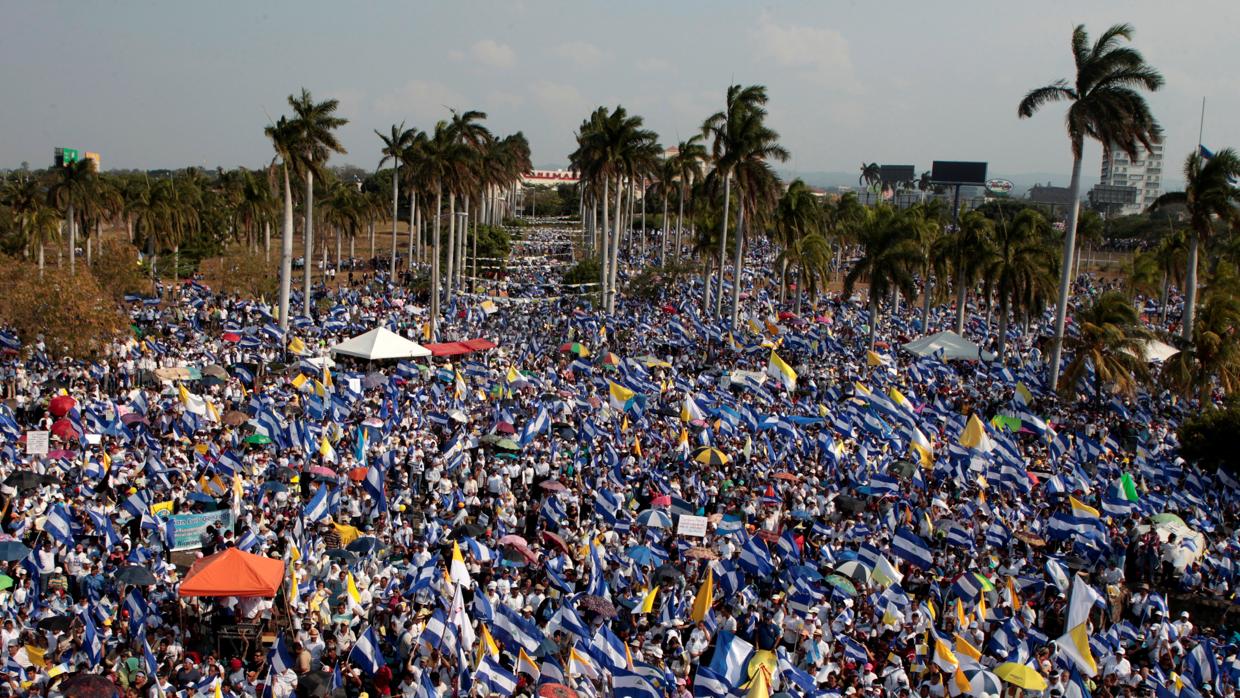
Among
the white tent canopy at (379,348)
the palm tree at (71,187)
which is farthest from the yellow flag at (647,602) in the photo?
the palm tree at (71,187)

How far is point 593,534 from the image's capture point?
17.8 meters

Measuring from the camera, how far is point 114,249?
44531 millimetres

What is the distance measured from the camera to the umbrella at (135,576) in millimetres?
14820

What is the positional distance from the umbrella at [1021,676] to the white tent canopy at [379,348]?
22881 mm

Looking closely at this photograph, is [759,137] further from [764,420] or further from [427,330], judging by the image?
[764,420]

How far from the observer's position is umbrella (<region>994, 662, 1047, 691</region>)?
1295 cm

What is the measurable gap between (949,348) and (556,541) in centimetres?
2427

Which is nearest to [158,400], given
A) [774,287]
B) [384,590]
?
[384,590]

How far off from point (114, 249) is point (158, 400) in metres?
21.9

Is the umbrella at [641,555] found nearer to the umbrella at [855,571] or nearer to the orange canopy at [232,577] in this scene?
the umbrella at [855,571]

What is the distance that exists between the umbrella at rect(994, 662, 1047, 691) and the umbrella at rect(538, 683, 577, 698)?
17.9 feet

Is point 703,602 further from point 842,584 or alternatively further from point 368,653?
point 368,653

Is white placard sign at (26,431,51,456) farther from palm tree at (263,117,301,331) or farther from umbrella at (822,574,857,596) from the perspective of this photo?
palm tree at (263,117,301,331)

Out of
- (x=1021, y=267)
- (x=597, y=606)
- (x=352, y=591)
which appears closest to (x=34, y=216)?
(x=352, y=591)
